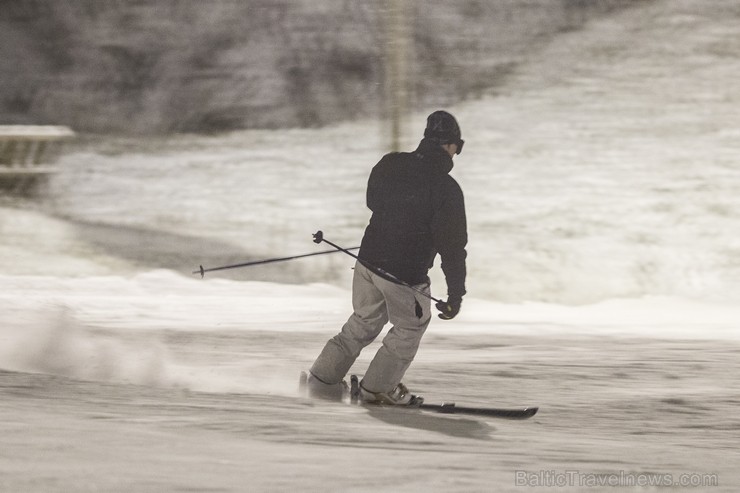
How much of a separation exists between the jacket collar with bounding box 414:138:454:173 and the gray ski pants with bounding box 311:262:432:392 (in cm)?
61

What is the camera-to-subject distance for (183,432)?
5383 mm

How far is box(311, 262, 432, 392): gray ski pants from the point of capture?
21.3 feet

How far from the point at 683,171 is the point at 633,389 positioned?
8.77 meters

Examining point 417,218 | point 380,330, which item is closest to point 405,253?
point 417,218

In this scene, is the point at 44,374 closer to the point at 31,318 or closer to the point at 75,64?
the point at 31,318

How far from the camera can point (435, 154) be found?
6.51 meters

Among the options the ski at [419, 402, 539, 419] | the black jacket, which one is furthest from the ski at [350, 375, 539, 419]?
the black jacket

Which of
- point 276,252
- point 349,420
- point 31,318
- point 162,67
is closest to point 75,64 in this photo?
point 162,67

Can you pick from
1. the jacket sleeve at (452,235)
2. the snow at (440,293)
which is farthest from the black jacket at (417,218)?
the snow at (440,293)

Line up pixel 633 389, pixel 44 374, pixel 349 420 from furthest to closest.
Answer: pixel 633 389, pixel 44 374, pixel 349 420

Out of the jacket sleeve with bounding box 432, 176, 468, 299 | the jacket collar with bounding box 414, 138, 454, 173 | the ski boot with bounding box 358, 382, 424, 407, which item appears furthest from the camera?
the ski boot with bounding box 358, 382, 424, 407

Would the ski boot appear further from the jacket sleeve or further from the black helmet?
the black helmet

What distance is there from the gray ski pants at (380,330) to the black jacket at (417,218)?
93 mm

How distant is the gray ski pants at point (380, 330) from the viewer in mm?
6500
